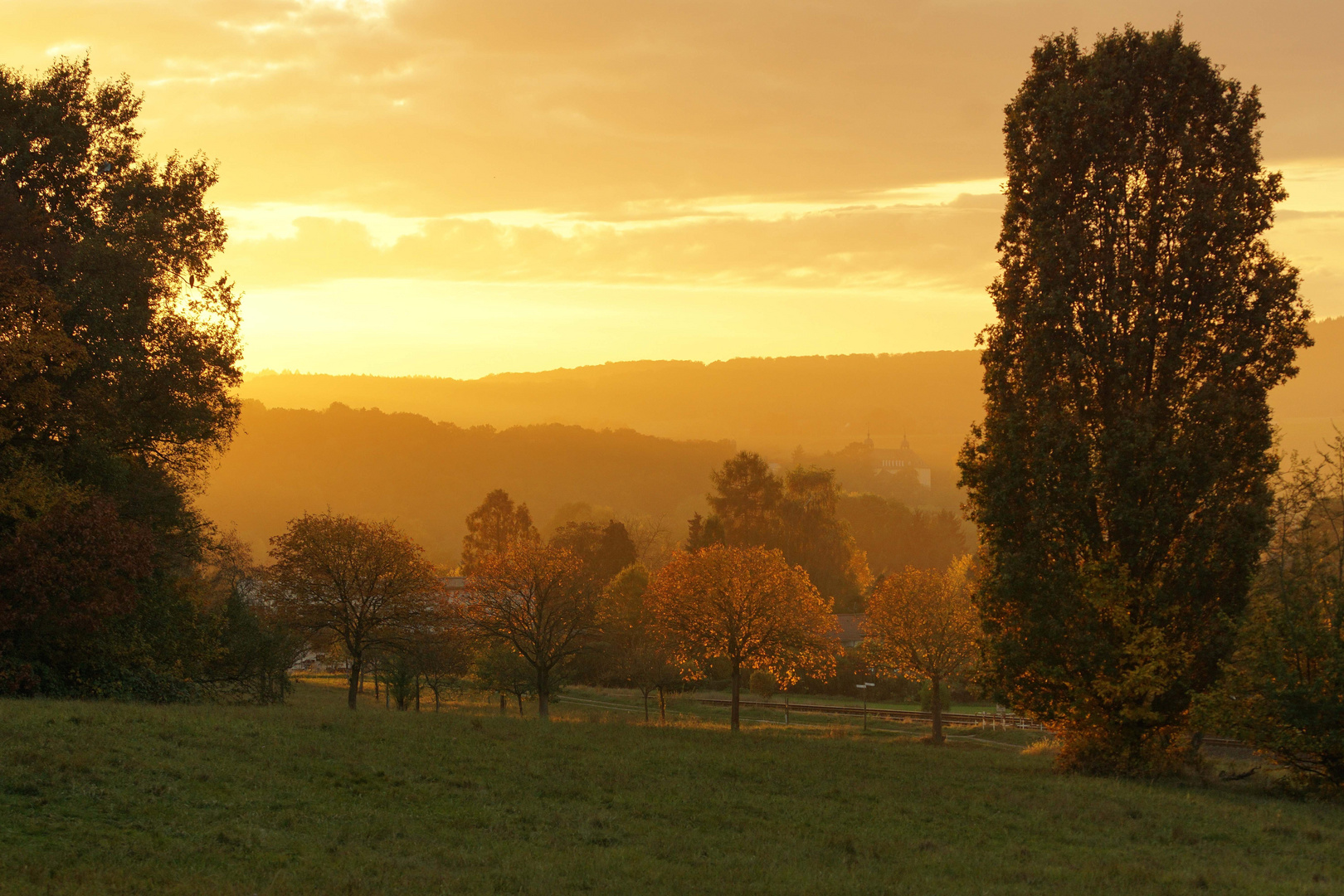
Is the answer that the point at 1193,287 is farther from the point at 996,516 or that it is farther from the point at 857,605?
the point at 857,605

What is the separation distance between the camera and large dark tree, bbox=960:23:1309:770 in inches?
888

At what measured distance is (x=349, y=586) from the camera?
37.2 metres

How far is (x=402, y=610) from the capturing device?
3769cm

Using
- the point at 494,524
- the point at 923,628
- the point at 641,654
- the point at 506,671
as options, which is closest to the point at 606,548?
the point at 494,524

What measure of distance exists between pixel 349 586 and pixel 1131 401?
91.4ft

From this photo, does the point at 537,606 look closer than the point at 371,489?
Yes

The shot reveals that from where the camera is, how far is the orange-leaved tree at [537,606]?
39.9m

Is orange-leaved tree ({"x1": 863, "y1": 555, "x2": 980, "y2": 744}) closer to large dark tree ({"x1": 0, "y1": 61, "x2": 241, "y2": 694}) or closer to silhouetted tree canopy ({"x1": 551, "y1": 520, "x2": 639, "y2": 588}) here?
large dark tree ({"x1": 0, "y1": 61, "x2": 241, "y2": 694})

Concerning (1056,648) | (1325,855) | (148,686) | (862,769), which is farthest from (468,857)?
(148,686)

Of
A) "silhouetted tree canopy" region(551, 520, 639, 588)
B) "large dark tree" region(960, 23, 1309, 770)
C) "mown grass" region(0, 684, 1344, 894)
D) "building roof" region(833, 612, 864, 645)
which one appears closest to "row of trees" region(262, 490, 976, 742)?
"mown grass" region(0, 684, 1344, 894)

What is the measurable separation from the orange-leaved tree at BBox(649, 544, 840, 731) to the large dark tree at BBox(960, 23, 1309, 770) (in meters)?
16.5

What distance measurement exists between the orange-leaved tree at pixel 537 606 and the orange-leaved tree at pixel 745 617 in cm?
350

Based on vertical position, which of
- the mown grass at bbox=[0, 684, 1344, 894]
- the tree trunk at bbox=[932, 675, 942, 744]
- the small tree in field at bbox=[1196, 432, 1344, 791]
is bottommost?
the tree trunk at bbox=[932, 675, 942, 744]

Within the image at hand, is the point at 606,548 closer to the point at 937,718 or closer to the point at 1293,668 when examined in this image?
the point at 937,718
